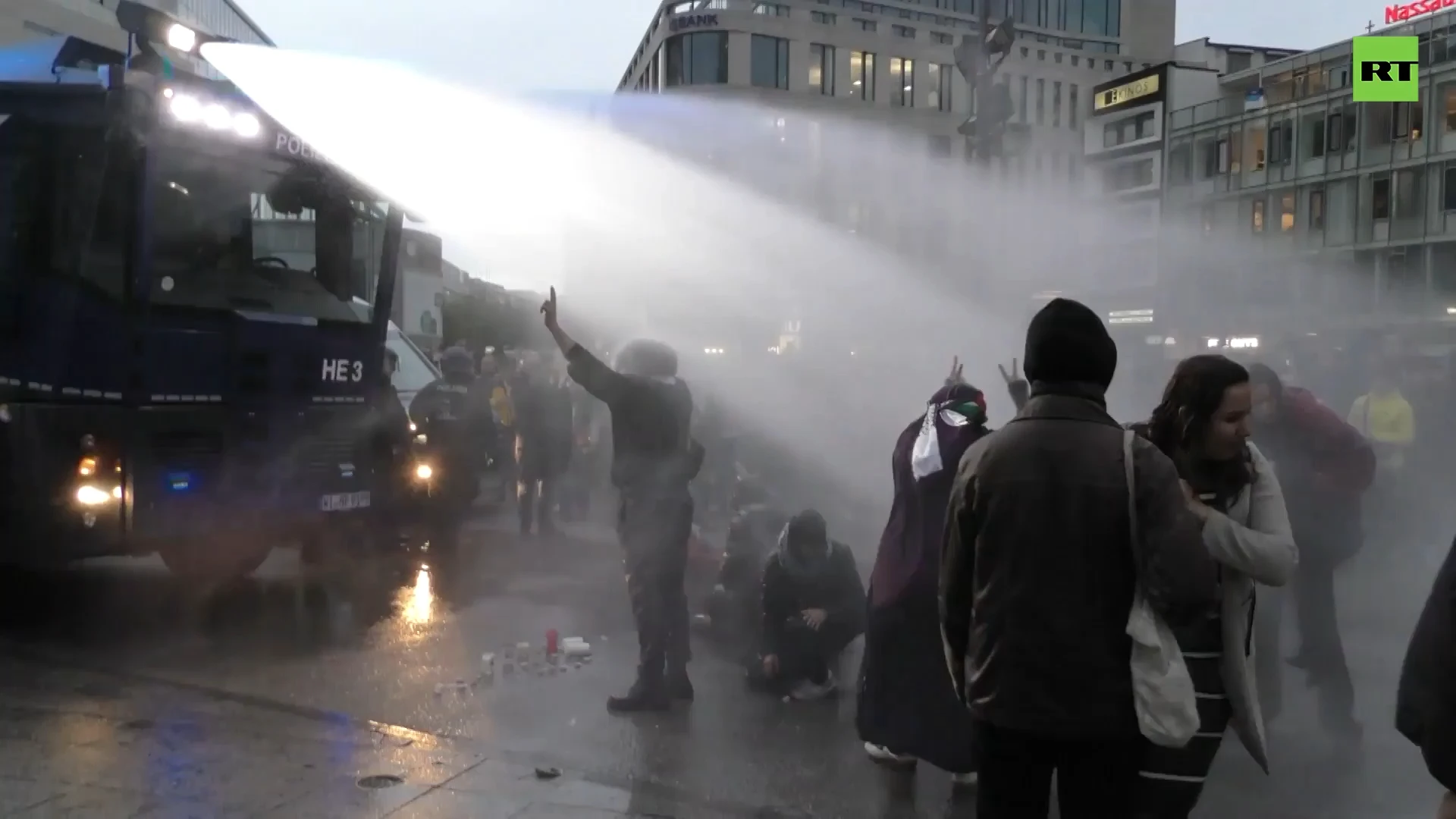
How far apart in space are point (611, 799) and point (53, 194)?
16.5 ft

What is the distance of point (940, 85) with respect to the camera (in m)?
53.1

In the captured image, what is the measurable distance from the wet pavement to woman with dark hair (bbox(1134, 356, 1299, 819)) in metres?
1.86

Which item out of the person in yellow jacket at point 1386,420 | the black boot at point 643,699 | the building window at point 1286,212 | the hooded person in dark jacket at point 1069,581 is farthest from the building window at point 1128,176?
the hooded person in dark jacket at point 1069,581

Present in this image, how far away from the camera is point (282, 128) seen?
7.91 metres

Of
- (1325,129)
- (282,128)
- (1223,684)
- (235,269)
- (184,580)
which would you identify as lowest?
(184,580)

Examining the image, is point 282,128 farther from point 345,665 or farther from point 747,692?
point 747,692

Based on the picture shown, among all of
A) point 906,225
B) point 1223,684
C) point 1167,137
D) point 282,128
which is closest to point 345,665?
point 282,128

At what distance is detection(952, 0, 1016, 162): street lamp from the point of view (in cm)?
1123

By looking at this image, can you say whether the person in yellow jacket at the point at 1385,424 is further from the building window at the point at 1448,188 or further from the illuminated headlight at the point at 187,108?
the building window at the point at 1448,188

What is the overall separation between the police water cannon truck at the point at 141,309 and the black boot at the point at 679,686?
320 centimetres

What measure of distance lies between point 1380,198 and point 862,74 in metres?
21.6

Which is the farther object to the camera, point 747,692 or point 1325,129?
point 1325,129

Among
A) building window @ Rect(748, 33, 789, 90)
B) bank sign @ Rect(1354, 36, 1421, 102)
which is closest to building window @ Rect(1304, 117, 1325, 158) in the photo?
bank sign @ Rect(1354, 36, 1421, 102)

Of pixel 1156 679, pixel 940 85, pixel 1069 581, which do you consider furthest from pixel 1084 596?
pixel 940 85
